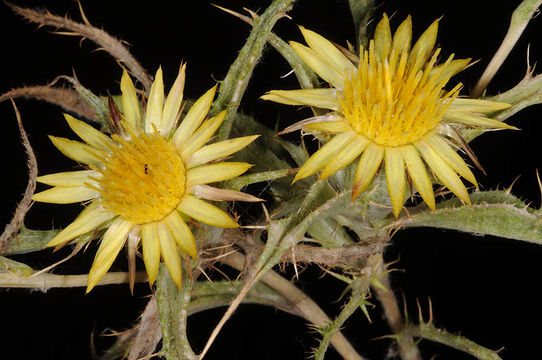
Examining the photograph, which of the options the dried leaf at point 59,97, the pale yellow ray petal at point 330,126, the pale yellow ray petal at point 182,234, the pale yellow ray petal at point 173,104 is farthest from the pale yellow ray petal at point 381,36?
the dried leaf at point 59,97

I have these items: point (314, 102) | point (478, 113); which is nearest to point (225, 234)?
point (314, 102)

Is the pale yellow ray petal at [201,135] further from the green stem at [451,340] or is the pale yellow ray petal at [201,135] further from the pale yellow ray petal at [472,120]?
the green stem at [451,340]

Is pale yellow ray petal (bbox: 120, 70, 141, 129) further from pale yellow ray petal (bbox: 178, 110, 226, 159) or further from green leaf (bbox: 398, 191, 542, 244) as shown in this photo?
green leaf (bbox: 398, 191, 542, 244)

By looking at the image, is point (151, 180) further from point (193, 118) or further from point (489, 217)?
point (489, 217)

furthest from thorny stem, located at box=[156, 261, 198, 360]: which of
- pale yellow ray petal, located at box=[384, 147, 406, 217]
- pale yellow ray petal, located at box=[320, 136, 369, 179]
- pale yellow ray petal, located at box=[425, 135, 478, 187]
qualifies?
pale yellow ray petal, located at box=[425, 135, 478, 187]

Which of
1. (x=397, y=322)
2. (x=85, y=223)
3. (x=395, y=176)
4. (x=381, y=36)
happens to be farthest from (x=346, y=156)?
(x=397, y=322)
